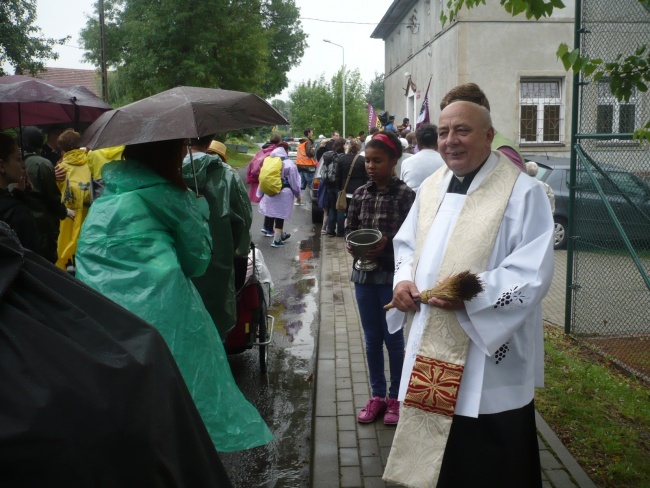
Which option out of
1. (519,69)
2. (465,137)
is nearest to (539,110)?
(519,69)

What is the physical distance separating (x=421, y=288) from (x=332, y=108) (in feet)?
137

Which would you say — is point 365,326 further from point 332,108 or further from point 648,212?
point 332,108

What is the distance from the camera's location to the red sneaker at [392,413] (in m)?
4.73

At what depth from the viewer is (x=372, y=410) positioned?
4840mm

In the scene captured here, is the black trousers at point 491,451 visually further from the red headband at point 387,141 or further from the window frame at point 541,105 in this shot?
the window frame at point 541,105

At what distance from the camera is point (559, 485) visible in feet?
12.7

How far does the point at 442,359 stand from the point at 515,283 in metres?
0.44

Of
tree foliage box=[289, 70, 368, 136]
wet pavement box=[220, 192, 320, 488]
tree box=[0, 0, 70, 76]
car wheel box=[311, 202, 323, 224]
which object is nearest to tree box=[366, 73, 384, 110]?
tree foliage box=[289, 70, 368, 136]

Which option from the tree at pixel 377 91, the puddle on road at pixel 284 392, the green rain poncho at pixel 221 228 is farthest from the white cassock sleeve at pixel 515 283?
the tree at pixel 377 91

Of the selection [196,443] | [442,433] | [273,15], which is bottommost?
[442,433]

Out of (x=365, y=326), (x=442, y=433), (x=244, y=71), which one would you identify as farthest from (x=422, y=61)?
(x=442, y=433)

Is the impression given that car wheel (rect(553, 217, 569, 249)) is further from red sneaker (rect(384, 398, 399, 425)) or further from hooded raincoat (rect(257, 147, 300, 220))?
red sneaker (rect(384, 398, 399, 425))

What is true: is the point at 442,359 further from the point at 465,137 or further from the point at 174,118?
the point at 174,118

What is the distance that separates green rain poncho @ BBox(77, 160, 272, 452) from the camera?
3.32 m
